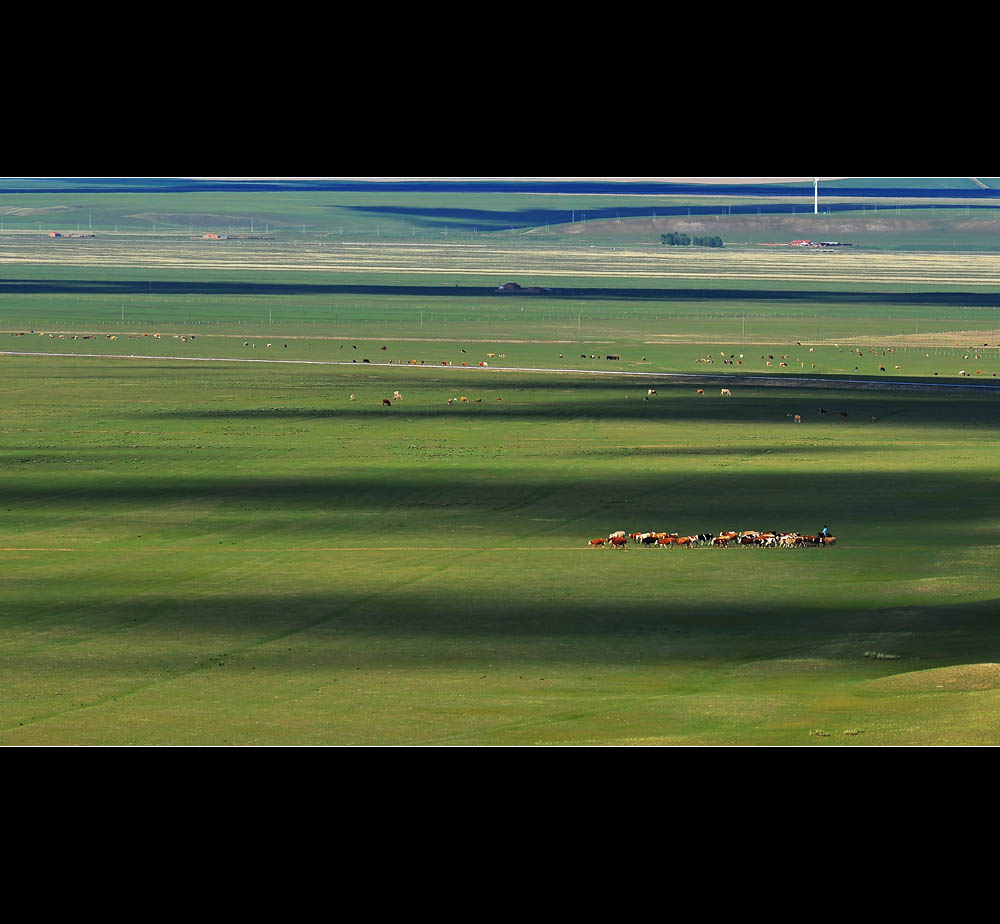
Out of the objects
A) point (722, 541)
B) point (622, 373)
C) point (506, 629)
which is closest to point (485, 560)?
point (722, 541)

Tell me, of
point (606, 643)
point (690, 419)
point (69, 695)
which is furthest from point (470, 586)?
point (690, 419)

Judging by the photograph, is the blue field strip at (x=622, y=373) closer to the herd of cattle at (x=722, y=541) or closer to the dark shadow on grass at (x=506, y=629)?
the herd of cattle at (x=722, y=541)

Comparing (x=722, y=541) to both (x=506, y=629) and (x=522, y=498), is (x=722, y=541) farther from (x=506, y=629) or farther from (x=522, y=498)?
(x=506, y=629)

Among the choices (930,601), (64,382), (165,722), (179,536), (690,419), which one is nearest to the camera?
(165,722)

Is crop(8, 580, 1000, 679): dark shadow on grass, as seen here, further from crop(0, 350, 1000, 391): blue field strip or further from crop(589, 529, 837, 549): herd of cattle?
crop(0, 350, 1000, 391): blue field strip

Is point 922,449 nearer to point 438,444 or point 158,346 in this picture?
point 438,444

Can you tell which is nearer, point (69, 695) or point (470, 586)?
point (69, 695)

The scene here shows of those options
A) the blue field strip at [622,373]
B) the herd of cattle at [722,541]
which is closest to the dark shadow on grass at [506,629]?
the herd of cattle at [722,541]
